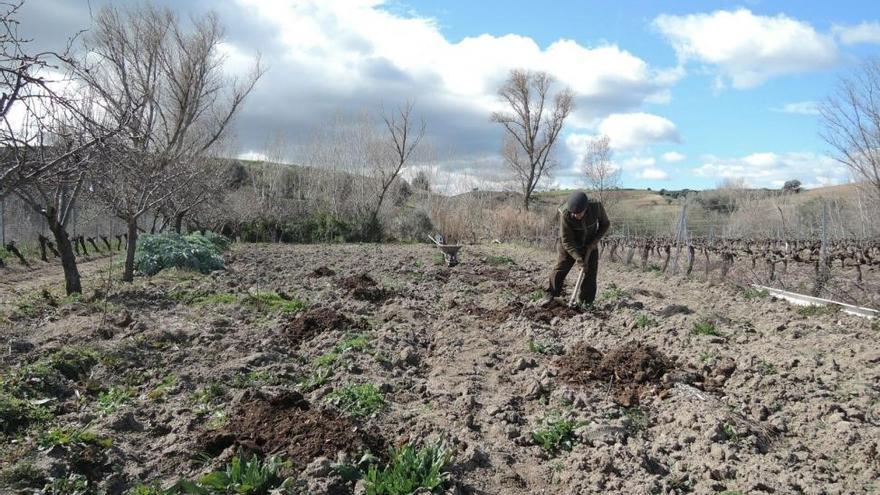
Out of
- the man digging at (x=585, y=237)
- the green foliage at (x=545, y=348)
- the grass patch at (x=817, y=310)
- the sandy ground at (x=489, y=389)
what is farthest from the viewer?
the man digging at (x=585, y=237)

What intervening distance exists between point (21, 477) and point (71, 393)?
66.3 inches

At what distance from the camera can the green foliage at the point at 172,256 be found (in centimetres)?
1294

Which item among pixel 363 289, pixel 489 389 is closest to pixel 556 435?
pixel 489 389

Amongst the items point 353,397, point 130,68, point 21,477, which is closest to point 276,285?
point 353,397

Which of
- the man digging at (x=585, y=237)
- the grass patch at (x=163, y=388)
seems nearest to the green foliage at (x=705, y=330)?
the man digging at (x=585, y=237)

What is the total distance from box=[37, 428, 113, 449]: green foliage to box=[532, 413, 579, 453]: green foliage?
2694 mm

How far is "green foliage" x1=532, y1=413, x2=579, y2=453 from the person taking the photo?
3814 mm

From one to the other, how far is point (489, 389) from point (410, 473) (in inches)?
71.8

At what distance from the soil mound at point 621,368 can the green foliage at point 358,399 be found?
1629 millimetres

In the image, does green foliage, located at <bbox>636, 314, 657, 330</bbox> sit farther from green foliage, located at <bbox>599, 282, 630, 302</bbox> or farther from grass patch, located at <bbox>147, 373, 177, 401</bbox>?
grass patch, located at <bbox>147, 373, 177, 401</bbox>

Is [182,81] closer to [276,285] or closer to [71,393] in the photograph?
[276,285]

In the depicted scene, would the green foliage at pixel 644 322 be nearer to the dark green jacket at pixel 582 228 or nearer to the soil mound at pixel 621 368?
the soil mound at pixel 621 368

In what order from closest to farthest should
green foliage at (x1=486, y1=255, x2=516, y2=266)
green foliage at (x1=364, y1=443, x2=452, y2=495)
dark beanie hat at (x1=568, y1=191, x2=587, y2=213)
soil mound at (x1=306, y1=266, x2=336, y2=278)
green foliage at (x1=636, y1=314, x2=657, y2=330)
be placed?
green foliage at (x1=364, y1=443, x2=452, y2=495)
green foliage at (x1=636, y1=314, x2=657, y2=330)
dark beanie hat at (x1=568, y1=191, x2=587, y2=213)
soil mound at (x1=306, y1=266, x2=336, y2=278)
green foliage at (x1=486, y1=255, x2=516, y2=266)

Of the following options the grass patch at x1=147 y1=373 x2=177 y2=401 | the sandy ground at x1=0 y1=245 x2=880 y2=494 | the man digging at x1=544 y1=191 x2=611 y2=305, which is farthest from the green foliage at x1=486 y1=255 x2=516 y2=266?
the grass patch at x1=147 y1=373 x2=177 y2=401
